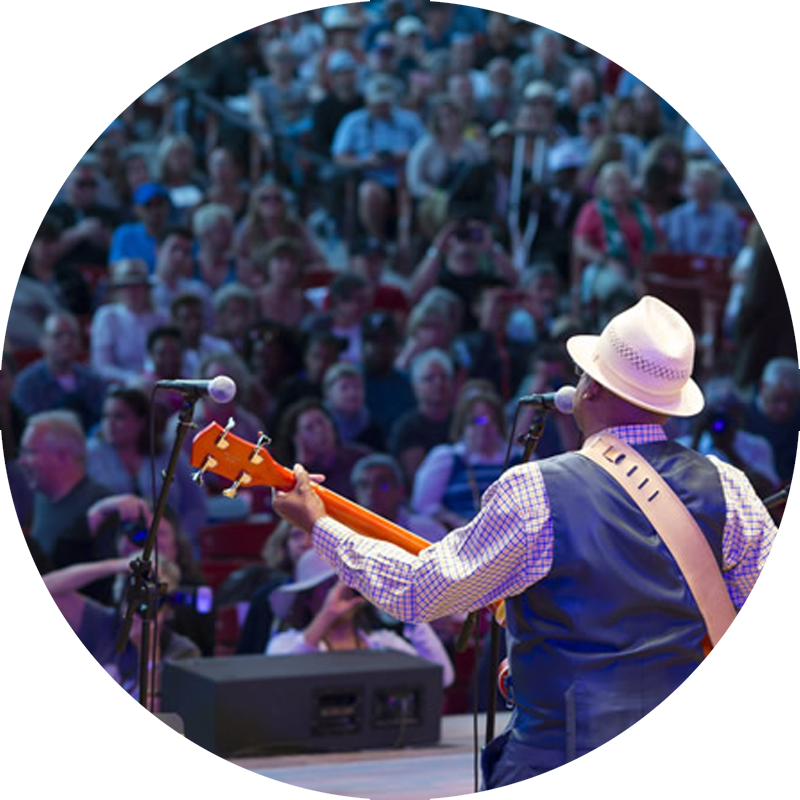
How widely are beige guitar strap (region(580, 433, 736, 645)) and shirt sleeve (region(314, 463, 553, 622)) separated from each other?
188mm

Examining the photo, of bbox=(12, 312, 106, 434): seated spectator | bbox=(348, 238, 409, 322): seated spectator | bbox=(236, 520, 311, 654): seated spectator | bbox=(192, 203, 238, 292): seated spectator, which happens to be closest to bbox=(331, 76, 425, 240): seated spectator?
bbox=(348, 238, 409, 322): seated spectator

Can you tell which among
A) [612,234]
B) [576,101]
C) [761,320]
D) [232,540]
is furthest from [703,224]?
[232,540]

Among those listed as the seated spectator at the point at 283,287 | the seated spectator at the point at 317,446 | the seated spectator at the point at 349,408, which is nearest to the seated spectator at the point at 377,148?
the seated spectator at the point at 283,287

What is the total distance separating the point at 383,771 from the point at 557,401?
1448 millimetres

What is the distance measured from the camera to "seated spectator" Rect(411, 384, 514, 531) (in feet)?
20.1

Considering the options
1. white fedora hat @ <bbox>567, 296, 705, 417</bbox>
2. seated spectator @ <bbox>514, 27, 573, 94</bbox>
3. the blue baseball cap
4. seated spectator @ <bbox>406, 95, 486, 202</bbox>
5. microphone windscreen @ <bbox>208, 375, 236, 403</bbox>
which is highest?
seated spectator @ <bbox>514, 27, 573, 94</bbox>

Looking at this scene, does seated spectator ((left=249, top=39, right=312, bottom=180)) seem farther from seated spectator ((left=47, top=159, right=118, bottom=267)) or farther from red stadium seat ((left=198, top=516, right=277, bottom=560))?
red stadium seat ((left=198, top=516, right=277, bottom=560))

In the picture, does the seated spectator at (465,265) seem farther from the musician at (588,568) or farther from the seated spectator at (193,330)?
the musician at (588,568)

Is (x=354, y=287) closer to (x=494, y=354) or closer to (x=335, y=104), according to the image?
(x=494, y=354)

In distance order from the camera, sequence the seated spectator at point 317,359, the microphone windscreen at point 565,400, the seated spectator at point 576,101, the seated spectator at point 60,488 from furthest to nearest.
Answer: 1. the seated spectator at point 576,101
2. the seated spectator at point 317,359
3. the seated spectator at point 60,488
4. the microphone windscreen at point 565,400

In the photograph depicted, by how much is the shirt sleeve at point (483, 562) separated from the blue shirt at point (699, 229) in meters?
6.15

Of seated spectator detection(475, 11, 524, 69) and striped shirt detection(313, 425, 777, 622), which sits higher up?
seated spectator detection(475, 11, 524, 69)

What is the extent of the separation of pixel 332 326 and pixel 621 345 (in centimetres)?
461

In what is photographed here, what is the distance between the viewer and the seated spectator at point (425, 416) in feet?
21.8
